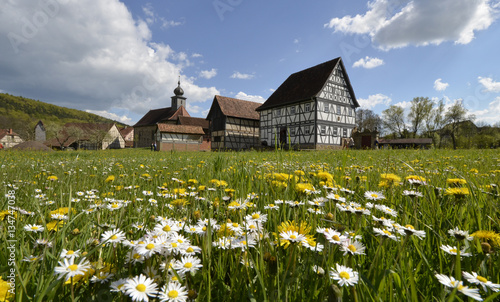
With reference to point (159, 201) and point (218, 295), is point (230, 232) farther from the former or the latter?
point (159, 201)

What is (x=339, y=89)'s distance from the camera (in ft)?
90.1

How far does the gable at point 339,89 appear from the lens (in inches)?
1034

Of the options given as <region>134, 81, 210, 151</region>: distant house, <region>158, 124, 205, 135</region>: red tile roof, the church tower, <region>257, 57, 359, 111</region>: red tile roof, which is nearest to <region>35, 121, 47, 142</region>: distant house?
<region>134, 81, 210, 151</region>: distant house

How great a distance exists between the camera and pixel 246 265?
2.97 feet

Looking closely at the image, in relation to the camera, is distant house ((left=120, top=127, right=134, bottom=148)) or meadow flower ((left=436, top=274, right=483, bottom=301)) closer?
meadow flower ((left=436, top=274, right=483, bottom=301))

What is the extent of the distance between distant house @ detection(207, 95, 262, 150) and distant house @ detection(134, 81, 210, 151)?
3.11 m

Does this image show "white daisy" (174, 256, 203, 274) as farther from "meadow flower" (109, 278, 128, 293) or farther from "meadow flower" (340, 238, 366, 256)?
"meadow flower" (340, 238, 366, 256)

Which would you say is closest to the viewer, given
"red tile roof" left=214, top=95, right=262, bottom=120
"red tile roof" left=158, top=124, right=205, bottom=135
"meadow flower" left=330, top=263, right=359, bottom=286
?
"meadow flower" left=330, top=263, right=359, bottom=286

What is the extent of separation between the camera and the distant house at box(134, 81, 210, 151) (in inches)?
1301

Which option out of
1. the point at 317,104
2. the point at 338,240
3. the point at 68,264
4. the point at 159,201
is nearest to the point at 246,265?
the point at 338,240

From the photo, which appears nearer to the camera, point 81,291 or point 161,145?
point 81,291

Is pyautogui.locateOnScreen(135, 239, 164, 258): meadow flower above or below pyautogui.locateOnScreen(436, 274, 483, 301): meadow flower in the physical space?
above

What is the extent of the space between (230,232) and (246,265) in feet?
A: 0.80

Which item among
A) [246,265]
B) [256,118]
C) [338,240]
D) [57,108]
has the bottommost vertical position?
[246,265]
